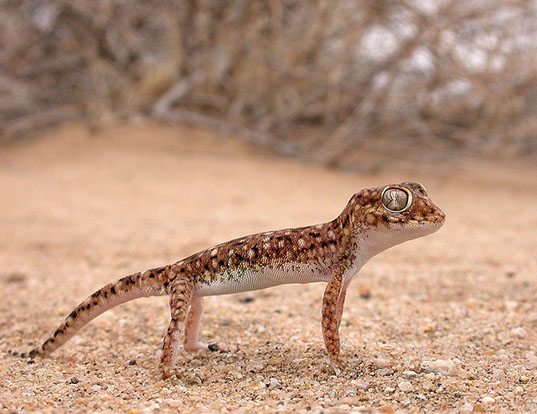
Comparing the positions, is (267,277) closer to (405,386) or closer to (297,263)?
(297,263)

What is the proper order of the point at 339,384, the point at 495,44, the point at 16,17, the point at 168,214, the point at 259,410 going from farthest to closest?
the point at 16,17, the point at 495,44, the point at 168,214, the point at 339,384, the point at 259,410

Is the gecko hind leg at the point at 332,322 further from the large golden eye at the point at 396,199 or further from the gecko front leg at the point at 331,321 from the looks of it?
the large golden eye at the point at 396,199

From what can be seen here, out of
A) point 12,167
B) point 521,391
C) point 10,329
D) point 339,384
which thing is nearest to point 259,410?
point 339,384

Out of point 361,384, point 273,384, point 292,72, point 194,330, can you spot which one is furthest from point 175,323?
point 292,72

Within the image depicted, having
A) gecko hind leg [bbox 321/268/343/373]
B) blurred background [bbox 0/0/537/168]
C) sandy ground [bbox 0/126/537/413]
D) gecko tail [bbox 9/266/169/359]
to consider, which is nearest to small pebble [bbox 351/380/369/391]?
sandy ground [bbox 0/126/537/413]

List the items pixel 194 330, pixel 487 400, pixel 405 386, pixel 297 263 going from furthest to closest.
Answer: pixel 194 330
pixel 297 263
pixel 405 386
pixel 487 400

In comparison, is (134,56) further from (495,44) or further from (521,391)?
(521,391)

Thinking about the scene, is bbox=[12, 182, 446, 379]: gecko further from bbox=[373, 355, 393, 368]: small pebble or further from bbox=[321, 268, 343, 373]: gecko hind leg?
bbox=[373, 355, 393, 368]: small pebble
